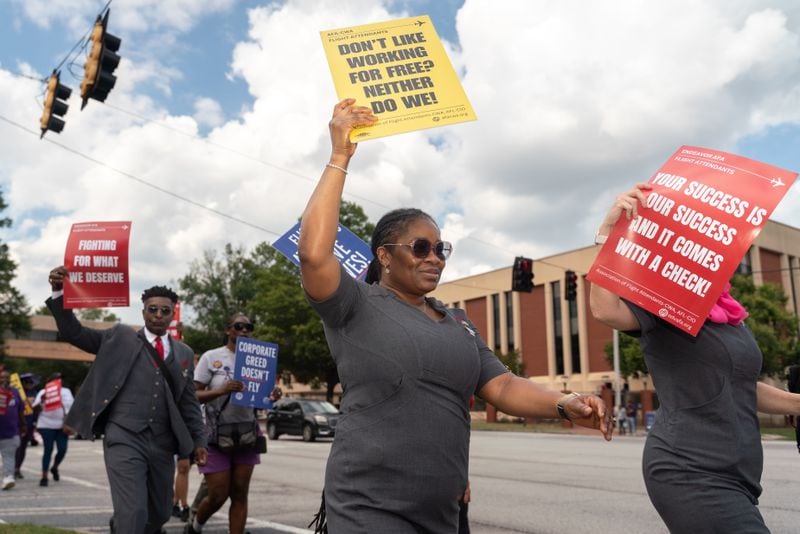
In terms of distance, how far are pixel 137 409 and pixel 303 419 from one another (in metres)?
21.8

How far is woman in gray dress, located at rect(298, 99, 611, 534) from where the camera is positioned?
8.19 feet

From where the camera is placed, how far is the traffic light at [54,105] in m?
12.6

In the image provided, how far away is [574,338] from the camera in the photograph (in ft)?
171

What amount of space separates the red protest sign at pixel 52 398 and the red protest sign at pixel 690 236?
11468mm

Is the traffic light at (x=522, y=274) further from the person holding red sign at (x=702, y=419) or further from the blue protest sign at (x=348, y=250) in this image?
the person holding red sign at (x=702, y=419)

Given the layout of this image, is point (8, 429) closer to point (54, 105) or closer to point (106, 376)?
point (54, 105)

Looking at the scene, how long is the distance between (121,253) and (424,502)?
428 centimetres

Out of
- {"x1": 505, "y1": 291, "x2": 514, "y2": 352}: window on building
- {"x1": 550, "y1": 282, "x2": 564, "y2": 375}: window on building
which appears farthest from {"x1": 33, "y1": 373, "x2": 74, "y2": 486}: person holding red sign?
{"x1": 505, "y1": 291, "x2": 514, "y2": 352}: window on building

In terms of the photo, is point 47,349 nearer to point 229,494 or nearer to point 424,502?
point 229,494

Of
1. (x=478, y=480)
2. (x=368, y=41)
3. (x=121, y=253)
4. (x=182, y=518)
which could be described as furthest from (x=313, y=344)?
(x=368, y=41)

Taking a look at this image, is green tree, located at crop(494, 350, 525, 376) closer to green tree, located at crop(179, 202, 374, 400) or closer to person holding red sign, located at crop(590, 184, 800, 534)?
green tree, located at crop(179, 202, 374, 400)

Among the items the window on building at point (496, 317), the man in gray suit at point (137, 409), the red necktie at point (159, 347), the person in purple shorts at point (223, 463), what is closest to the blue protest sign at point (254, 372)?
the person in purple shorts at point (223, 463)

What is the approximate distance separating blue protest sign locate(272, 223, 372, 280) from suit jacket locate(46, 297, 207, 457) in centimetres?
215

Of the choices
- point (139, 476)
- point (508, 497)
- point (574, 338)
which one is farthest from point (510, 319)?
point (139, 476)
